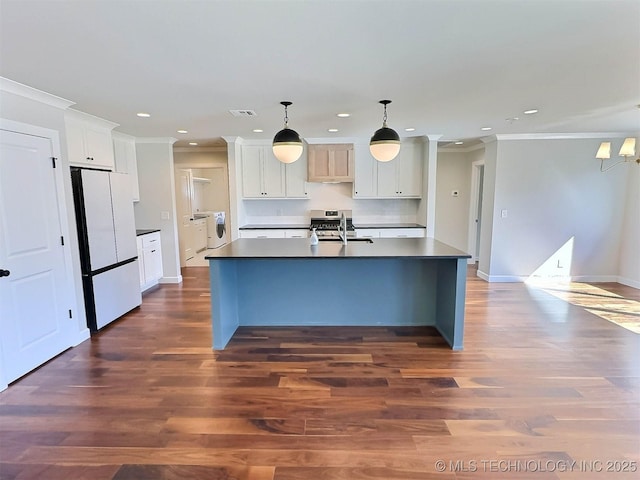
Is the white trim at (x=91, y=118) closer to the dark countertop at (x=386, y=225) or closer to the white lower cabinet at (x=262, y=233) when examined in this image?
the white lower cabinet at (x=262, y=233)

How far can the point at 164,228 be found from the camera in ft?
17.7

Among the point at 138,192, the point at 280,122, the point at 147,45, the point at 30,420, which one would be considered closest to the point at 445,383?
the point at 30,420

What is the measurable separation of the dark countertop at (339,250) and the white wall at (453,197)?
11.0 ft

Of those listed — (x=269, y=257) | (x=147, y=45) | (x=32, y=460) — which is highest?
(x=147, y=45)

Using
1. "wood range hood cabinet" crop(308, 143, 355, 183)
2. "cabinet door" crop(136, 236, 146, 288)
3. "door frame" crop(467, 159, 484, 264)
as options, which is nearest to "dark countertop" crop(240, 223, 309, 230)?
"wood range hood cabinet" crop(308, 143, 355, 183)

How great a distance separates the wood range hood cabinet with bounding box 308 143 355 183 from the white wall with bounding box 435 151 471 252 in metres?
2.22

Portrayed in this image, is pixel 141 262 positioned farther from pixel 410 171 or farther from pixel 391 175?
pixel 410 171

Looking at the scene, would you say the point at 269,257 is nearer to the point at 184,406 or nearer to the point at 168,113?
the point at 184,406

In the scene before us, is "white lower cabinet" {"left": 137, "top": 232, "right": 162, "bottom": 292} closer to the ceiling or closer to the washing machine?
the ceiling

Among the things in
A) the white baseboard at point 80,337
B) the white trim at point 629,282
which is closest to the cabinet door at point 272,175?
the white baseboard at point 80,337

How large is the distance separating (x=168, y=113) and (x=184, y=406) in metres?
2.96

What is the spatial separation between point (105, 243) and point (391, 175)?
4.23m

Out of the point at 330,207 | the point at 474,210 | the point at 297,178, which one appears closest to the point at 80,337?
the point at 297,178

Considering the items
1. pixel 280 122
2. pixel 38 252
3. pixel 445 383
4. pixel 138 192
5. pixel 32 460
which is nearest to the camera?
pixel 32 460
